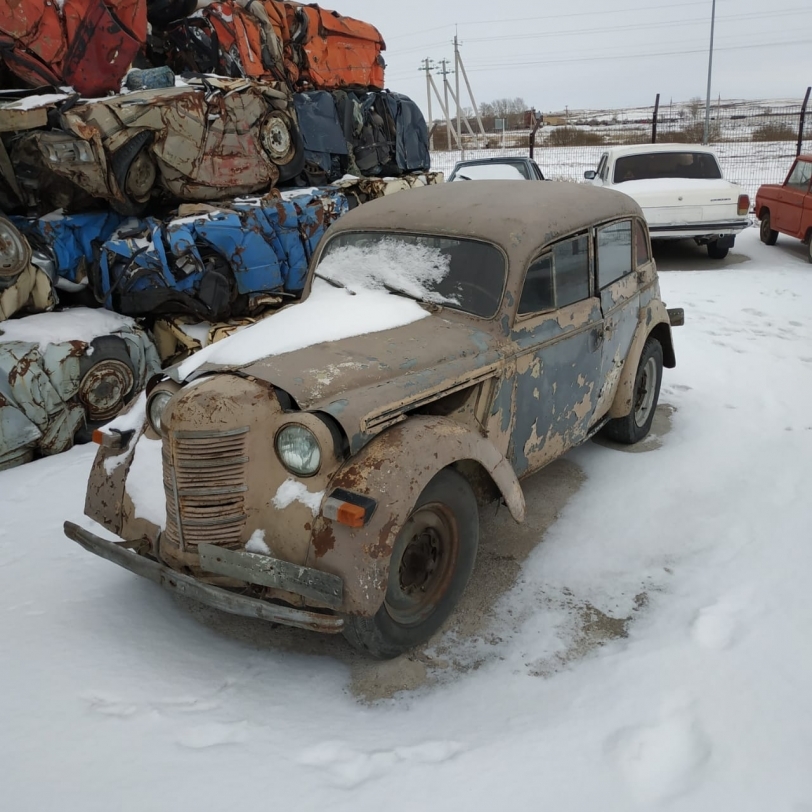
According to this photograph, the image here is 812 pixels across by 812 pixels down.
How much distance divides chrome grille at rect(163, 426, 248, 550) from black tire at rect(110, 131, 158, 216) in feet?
12.0

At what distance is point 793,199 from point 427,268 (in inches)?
352

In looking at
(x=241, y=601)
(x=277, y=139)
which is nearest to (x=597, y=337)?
(x=241, y=601)

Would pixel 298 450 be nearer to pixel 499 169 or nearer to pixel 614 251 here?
pixel 614 251

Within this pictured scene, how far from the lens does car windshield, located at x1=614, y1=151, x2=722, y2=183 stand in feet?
32.6

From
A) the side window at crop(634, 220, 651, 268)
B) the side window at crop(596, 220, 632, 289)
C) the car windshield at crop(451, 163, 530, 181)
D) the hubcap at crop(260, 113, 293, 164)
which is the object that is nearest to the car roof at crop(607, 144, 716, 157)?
the car windshield at crop(451, 163, 530, 181)

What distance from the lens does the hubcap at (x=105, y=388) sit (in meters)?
4.96

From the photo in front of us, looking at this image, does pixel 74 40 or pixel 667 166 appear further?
pixel 667 166

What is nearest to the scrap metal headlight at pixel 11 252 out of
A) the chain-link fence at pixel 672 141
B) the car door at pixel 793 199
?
the car door at pixel 793 199

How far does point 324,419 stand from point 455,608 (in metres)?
1.11

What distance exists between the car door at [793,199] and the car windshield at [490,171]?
12.4 feet

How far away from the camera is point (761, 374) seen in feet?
19.1

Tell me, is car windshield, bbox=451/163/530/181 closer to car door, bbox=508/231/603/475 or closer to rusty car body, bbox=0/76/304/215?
rusty car body, bbox=0/76/304/215

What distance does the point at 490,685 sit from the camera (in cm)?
262

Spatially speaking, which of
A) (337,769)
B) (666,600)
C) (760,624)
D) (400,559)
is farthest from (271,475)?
(760,624)
